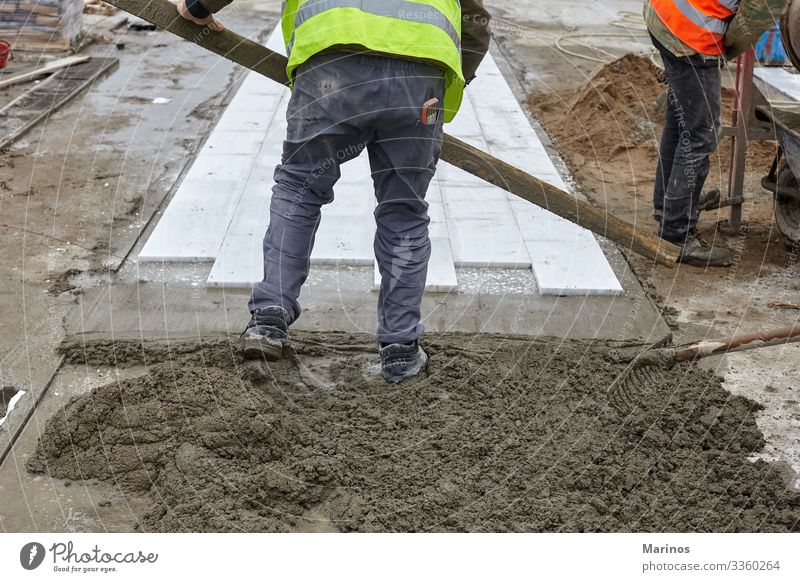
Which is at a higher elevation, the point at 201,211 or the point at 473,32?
the point at 473,32

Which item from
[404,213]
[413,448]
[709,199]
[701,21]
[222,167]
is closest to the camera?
[413,448]

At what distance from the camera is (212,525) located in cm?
279

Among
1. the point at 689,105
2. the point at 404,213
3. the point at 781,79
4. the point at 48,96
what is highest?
the point at 404,213

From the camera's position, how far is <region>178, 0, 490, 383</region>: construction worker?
10.2ft

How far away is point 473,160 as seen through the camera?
12.7 ft

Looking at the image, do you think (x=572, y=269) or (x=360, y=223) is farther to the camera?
(x=360, y=223)

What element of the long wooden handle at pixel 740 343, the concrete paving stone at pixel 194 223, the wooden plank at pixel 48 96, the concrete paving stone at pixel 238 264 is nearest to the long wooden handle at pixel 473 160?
the long wooden handle at pixel 740 343

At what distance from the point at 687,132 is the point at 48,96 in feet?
16.2

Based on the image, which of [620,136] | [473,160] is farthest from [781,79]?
[473,160]

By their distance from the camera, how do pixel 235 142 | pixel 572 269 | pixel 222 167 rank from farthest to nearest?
pixel 235 142 < pixel 222 167 < pixel 572 269

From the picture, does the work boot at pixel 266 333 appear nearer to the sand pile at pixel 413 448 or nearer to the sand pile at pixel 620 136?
the sand pile at pixel 413 448

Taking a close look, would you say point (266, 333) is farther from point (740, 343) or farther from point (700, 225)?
point (700, 225)

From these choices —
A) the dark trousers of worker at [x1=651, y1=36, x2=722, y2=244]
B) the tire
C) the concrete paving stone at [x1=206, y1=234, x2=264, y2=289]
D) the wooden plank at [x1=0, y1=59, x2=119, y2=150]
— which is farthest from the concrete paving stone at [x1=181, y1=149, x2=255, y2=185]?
the tire

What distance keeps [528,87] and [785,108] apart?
3.41 meters
